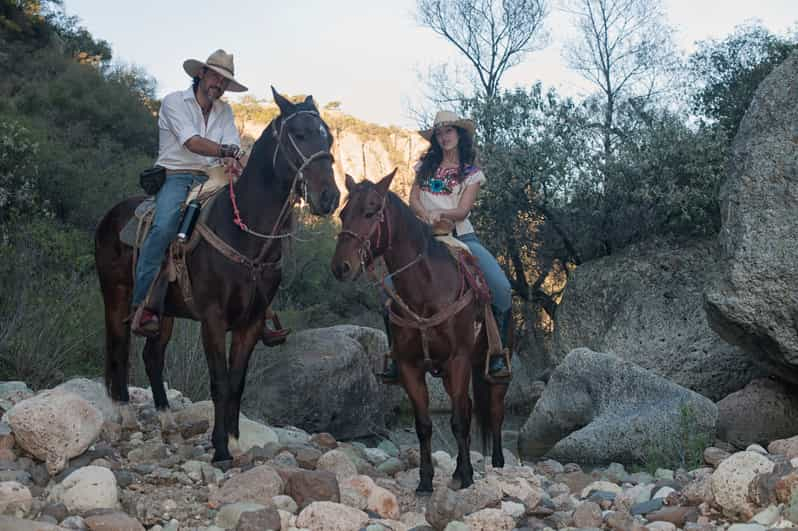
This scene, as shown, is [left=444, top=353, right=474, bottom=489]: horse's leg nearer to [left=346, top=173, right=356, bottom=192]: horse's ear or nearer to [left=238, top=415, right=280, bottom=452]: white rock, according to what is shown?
[left=346, top=173, right=356, bottom=192]: horse's ear

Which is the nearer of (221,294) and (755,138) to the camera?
(221,294)

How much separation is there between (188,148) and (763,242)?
267 inches

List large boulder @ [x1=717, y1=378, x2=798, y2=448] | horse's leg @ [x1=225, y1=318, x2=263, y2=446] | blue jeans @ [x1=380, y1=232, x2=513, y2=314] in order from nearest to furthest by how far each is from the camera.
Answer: horse's leg @ [x1=225, y1=318, x2=263, y2=446] → blue jeans @ [x1=380, y1=232, x2=513, y2=314] → large boulder @ [x1=717, y1=378, x2=798, y2=448]

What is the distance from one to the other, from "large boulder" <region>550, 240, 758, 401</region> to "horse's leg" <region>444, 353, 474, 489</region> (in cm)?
764

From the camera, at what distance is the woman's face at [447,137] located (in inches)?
289

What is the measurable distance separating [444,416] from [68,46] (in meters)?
21.0

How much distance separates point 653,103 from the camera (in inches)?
714

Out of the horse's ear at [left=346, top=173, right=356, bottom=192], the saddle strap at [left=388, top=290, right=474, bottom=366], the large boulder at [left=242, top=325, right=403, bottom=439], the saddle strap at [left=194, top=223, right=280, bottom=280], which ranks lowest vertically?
the large boulder at [left=242, top=325, right=403, bottom=439]

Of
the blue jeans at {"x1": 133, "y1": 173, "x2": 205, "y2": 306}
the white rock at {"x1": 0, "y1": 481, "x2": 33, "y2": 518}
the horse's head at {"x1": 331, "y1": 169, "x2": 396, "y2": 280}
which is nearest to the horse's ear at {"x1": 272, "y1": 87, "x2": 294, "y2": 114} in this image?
the horse's head at {"x1": 331, "y1": 169, "x2": 396, "y2": 280}

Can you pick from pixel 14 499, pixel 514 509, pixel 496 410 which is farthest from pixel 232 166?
pixel 514 509

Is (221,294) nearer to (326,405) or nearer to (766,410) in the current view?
(326,405)

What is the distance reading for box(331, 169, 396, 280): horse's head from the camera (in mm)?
5699

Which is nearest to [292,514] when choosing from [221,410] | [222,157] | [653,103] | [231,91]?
[221,410]

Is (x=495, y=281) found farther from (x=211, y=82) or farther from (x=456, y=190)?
(x=211, y=82)
